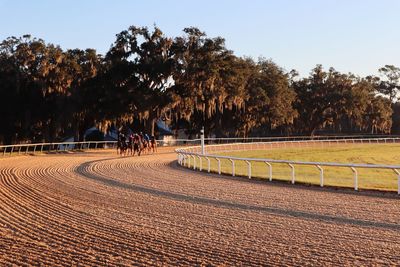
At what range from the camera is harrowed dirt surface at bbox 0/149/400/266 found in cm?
703

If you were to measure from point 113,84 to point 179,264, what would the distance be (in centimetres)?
4092

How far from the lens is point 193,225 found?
946 centimetres

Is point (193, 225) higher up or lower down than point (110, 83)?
lower down

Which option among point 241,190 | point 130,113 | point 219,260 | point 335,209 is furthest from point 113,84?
point 219,260

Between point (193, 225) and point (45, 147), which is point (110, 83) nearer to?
point (45, 147)

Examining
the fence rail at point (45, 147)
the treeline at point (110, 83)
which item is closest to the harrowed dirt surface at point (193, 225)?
the fence rail at point (45, 147)

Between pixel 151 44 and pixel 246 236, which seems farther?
pixel 151 44

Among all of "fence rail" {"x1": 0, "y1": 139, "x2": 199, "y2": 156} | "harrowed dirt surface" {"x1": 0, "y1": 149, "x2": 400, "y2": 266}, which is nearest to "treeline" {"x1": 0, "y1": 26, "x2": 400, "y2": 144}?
"fence rail" {"x1": 0, "y1": 139, "x2": 199, "y2": 156}

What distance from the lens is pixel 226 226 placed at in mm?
9359

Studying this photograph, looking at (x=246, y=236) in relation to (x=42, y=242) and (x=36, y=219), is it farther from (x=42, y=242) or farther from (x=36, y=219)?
(x=36, y=219)

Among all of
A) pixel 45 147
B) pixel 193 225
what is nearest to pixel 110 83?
pixel 45 147

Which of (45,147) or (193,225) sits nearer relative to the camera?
(193,225)

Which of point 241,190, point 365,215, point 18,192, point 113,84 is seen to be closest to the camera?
point 365,215

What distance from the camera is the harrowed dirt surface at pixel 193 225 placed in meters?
7.03
